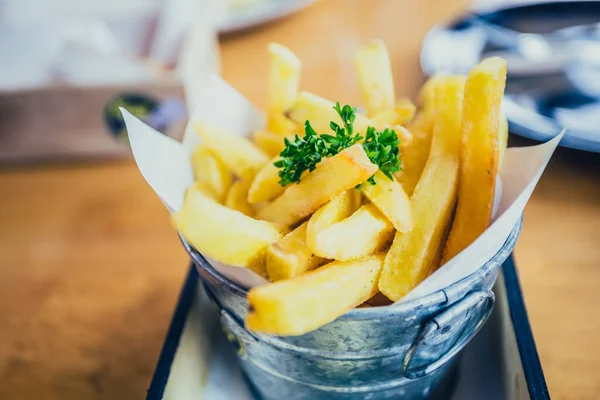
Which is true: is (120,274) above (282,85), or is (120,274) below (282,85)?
below

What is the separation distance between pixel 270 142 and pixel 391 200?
215 millimetres

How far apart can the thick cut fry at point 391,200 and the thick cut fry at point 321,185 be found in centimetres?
4

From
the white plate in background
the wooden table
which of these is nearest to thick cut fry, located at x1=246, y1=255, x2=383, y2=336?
the wooden table

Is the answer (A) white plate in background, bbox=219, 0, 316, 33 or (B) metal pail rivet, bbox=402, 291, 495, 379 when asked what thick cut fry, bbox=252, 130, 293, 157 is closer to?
(B) metal pail rivet, bbox=402, 291, 495, 379

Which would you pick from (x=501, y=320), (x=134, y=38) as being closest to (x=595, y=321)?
(x=501, y=320)

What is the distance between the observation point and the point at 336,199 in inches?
21.8

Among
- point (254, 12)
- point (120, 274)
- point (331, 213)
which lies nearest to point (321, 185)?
point (331, 213)

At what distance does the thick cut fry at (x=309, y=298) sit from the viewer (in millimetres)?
444

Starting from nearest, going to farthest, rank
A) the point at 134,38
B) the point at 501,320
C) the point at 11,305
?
the point at 501,320 < the point at 11,305 < the point at 134,38

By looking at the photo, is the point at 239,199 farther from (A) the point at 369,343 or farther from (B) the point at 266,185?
(A) the point at 369,343

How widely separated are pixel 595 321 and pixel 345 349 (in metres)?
0.46

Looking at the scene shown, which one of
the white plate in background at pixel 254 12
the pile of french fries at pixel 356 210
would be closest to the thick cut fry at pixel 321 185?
the pile of french fries at pixel 356 210

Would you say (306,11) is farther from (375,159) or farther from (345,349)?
(345,349)

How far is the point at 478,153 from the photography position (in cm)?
57
